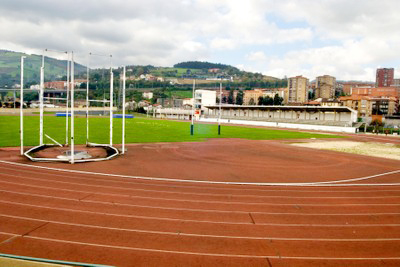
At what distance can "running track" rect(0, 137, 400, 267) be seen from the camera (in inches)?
253

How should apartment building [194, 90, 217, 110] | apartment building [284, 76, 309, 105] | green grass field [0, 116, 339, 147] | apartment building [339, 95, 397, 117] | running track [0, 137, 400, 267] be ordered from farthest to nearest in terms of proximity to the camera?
apartment building [284, 76, 309, 105], apartment building [194, 90, 217, 110], apartment building [339, 95, 397, 117], green grass field [0, 116, 339, 147], running track [0, 137, 400, 267]

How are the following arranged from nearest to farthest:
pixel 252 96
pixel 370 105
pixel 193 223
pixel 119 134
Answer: pixel 193 223, pixel 119 134, pixel 370 105, pixel 252 96

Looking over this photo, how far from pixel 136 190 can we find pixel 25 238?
4.64 m

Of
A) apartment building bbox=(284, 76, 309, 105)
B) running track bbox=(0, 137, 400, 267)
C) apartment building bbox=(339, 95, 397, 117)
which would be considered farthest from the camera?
apartment building bbox=(284, 76, 309, 105)

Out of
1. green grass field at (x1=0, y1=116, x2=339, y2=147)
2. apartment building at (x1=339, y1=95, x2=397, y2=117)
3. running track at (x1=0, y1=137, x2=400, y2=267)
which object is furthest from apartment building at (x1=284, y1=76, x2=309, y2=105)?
running track at (x1=0, y1=137, x2=400, y2=267)

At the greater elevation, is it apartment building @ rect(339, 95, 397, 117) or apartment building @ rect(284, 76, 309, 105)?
apartment building @ rect(284, 76, 309, 105)

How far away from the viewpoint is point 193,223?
8.15m

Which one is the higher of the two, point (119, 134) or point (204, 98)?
point (204, 98)

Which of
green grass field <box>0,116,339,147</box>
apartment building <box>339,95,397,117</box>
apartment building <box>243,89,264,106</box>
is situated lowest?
green grass field <box>0,116,339,147</box>

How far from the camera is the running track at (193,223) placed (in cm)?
641

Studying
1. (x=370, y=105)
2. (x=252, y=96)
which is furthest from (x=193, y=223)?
(x=252, y=96)

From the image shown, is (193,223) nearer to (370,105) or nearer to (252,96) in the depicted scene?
(370,105)

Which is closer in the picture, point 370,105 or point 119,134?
point 119,134

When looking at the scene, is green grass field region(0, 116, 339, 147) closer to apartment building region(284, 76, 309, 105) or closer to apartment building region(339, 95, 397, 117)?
apartment building region(339, 95, 397, 117)
